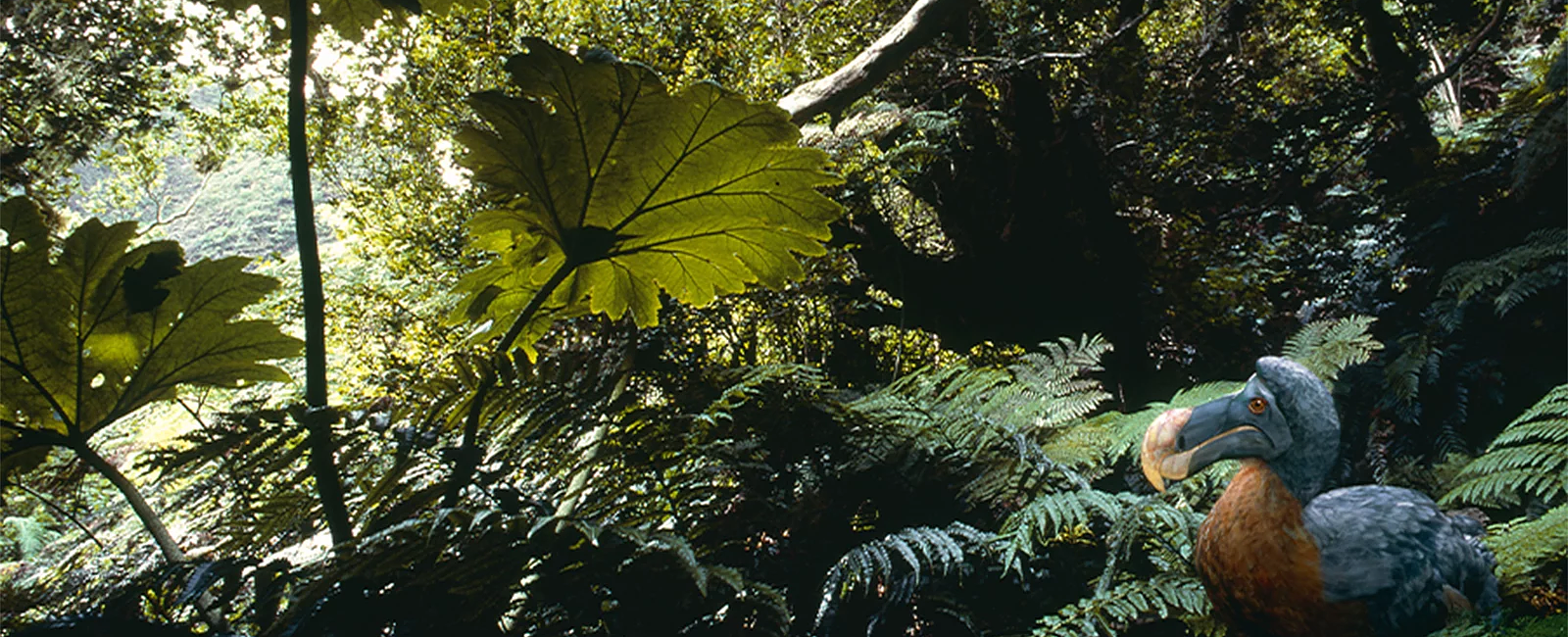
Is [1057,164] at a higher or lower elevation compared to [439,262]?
lower

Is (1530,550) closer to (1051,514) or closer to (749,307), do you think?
(1051,514)

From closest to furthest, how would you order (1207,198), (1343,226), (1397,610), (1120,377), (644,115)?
(1397,610), (644,115), (1343,226), (1120,377), (1207,198)

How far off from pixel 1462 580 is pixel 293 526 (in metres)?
1.20

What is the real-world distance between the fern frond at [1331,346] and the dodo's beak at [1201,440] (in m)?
0.80

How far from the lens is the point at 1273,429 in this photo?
0.78m

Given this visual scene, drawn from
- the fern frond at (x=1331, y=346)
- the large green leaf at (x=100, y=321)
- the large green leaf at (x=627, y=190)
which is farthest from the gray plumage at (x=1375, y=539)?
the large green leaf at (x=100, y=321)

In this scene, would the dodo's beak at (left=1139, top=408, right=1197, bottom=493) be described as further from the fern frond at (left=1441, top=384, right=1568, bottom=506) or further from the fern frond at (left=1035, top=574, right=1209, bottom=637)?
the fern frond at (left=1441, top=384, right=1568, bottom=506)

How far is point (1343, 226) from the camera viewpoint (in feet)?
10.6

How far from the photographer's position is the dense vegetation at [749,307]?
80 centimetres

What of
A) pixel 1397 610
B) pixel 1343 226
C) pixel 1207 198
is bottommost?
pixel 1397 610

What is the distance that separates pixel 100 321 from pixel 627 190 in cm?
60

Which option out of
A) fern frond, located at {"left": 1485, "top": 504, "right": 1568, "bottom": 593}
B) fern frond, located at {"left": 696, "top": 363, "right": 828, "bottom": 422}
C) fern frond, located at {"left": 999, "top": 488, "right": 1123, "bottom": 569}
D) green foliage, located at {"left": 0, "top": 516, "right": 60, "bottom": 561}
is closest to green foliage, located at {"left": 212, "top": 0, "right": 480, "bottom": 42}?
fern frond, located at {"left": 696, "top": 363, "right": 828, "bottom": 422}

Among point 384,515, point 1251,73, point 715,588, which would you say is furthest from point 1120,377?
point 384,515

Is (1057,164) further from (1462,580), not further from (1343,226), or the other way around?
(1462,580)
